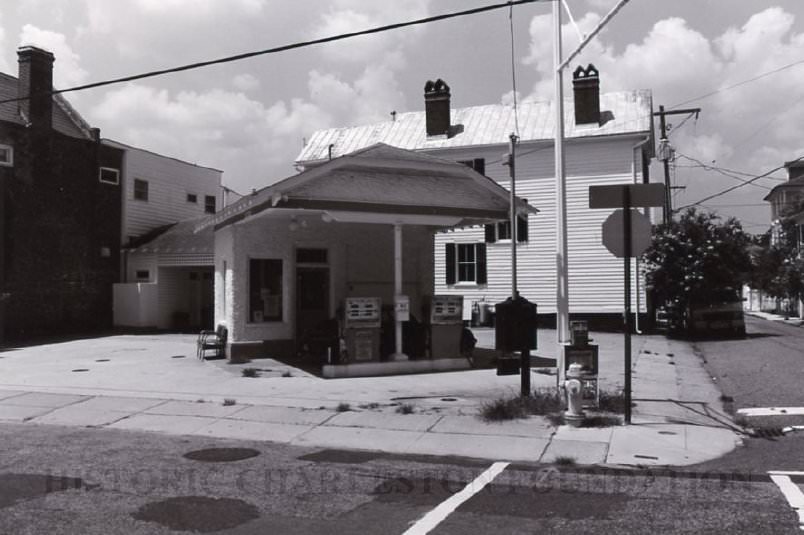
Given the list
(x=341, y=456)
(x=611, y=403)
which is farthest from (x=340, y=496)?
(x=611, y=403)

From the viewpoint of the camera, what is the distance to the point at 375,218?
14.0m

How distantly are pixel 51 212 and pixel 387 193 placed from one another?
15.5 meters

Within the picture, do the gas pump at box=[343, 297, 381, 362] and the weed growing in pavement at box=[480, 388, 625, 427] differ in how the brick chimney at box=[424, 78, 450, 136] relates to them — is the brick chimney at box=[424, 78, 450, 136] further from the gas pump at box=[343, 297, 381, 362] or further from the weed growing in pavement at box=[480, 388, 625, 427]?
the weed growing in pavement at box=[480, 388, 625, 427]

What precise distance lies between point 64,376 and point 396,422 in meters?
7.79

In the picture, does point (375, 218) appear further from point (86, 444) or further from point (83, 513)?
point (83, 513)

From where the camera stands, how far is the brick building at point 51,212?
23.0 metres

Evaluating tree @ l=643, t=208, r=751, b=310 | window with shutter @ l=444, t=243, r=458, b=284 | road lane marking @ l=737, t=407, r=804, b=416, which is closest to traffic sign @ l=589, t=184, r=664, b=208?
road lane marking @ l=737, t=407, r=804, b=416

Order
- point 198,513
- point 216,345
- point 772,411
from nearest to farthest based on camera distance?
point 198,513, point 772,411, point 216,345

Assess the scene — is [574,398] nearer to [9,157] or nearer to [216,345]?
[216,345]

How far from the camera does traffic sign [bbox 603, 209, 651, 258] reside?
9.02 meters

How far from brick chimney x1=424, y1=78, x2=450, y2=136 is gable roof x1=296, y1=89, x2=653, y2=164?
398 mm

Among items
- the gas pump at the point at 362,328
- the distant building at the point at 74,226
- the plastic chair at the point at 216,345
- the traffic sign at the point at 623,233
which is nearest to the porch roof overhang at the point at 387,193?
the gas pump at the point at 362,328

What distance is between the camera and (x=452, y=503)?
18.9ft

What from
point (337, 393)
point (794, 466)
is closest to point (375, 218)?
point (337, 393)
